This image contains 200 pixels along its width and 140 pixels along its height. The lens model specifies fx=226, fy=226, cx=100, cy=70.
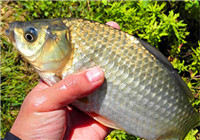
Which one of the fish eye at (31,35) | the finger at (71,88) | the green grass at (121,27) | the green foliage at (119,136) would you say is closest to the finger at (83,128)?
the green foliage at (119,136)

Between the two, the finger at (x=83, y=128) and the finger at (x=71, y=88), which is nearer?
the finger at (x=71, y=88)

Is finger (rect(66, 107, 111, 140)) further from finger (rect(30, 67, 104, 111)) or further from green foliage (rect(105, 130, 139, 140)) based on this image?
finger (rect(30, 67, 104, 111))

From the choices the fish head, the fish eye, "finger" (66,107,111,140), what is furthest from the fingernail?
"finger" (66,107,111,140)

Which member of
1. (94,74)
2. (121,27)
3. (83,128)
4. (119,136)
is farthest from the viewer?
(121,27)

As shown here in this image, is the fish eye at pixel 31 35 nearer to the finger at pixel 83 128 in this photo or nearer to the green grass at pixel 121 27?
the finger at pixel 83 128

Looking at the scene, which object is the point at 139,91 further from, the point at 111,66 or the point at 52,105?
the point at 52,105

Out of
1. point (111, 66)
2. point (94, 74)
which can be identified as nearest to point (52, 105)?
point (94, 74)
